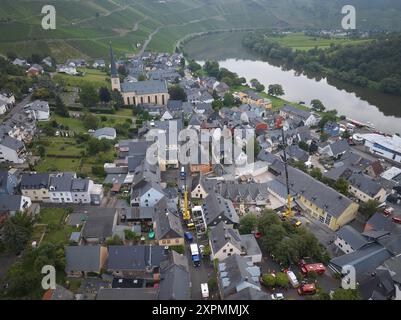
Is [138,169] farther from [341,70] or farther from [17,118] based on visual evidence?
[341,70]

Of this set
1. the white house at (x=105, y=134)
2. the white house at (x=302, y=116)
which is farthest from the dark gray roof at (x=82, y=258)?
the white house at (x=302, y=116)

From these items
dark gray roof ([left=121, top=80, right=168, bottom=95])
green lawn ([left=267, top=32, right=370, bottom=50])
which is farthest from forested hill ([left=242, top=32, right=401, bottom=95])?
A: dark gray roof ([left=121, top=80, right=168, bottom=95])

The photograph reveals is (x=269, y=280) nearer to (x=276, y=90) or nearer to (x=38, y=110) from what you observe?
(x=38, y=110)

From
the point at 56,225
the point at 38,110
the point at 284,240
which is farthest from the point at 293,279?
the point at 38,110

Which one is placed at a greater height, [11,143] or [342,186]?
[11,143]

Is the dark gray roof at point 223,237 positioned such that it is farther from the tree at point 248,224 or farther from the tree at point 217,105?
the tree at point 217,105
